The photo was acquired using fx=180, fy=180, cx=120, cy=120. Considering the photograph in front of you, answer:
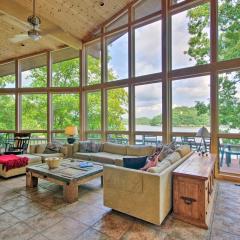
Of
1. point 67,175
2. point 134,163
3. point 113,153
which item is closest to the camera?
point 134,163

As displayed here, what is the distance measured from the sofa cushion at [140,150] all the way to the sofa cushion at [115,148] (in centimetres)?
16

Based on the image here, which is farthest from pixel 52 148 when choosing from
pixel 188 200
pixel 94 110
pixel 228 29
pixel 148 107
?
pixel 228 29

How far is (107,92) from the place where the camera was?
6363 mm

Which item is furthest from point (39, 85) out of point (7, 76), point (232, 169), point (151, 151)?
point (232, 169)

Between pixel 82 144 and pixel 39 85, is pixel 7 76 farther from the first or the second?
pixel 82 144

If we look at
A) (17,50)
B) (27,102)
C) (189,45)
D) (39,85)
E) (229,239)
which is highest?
(17,50)

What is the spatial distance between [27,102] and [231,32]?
7204 millimetres

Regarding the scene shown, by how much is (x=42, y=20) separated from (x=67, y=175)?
435 cm

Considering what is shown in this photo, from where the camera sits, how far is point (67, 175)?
3.17 m

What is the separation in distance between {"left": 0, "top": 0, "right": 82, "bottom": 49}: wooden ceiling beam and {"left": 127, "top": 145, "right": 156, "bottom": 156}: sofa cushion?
397 centimetres

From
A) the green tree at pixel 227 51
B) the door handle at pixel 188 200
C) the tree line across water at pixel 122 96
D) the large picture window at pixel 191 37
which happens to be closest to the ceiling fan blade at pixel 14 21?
the tree line across water at pixel 122 96

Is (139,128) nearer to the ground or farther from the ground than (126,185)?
farther from the ground

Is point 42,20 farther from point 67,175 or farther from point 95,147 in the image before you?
point 67,175

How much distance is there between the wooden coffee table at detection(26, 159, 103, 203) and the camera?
2.99 metres
